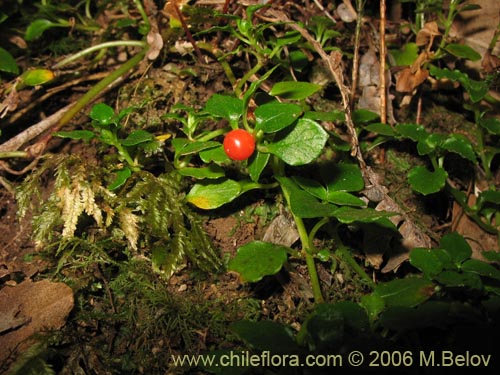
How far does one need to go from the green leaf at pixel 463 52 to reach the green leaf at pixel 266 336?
5.28 feet

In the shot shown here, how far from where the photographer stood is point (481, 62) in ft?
7.49

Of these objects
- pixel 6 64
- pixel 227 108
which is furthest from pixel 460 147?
pixel 6 64

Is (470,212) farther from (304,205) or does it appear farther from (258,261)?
(258,261)

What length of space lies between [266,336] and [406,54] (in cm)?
169

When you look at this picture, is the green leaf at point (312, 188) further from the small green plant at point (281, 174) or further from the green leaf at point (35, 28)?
the green leaf at point (35, 28)

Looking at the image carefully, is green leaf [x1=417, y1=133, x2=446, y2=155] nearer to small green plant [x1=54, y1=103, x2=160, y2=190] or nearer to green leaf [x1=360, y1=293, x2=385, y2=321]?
green leaf [x1=360, y1=293, x2=385, y2=321]

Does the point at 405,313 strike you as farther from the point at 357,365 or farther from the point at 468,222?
the point at 468,222

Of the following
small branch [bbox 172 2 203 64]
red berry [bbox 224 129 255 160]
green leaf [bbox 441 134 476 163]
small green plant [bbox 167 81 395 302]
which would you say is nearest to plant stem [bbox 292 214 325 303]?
small green plant [bbox 167 81 395 302]

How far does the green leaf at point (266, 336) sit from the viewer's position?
125 cm

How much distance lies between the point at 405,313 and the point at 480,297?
579 millimetres

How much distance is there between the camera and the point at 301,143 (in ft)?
4.80

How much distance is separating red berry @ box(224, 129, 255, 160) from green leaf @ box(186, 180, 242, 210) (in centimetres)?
22

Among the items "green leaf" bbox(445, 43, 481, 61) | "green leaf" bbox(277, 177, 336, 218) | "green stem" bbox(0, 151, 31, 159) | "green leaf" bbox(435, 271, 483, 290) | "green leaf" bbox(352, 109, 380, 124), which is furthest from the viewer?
"green leaf" bbox(445, 43, 481, 61)

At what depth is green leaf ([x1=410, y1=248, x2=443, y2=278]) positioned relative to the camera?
1555mm
